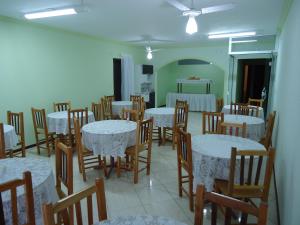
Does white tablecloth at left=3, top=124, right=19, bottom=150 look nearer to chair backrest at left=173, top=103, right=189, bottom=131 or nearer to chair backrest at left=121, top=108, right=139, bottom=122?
chair backrest at left=121, top=108, right=139, bottom=122

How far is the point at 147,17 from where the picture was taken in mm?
3932

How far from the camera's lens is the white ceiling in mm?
3146

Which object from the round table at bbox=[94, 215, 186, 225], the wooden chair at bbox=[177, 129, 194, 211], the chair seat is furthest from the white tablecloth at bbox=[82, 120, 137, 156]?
→ the round table at bbox=[94, 215, 186, 225]

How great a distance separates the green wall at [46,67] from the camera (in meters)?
4.00

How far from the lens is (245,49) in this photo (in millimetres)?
6441

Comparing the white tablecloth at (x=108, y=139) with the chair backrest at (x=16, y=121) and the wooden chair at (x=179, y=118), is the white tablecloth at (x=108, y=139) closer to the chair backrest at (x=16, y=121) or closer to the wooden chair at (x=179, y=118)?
the chair backrest at (x=16, y=121)

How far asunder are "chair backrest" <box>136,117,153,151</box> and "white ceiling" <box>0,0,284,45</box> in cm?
167

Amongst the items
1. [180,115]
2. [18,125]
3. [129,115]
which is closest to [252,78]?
[180,115]

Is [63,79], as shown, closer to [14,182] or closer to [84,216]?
[84,216]

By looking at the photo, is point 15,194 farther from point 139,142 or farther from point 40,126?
point 40,126

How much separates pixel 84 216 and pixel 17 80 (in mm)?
3053

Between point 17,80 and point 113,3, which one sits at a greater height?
point 113,3

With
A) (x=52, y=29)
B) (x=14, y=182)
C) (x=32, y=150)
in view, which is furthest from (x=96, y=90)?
(x=14, y=182)

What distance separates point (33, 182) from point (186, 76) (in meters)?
8.96
